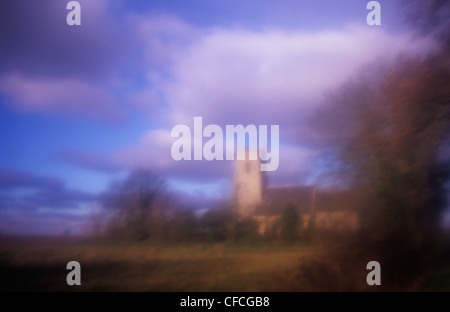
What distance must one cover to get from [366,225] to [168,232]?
3.00 meters

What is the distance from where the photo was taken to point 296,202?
19.8ft

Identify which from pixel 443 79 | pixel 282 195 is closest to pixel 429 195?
pixel 443 79

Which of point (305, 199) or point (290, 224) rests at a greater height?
point (305, 199)

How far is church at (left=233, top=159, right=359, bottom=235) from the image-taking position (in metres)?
6.02

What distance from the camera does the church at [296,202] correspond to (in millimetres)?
6023

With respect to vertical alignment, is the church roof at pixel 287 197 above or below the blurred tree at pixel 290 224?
above

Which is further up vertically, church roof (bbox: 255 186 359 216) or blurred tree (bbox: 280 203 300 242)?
church roof (bbox: 255 186 359 216)

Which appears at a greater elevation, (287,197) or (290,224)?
(287,197)

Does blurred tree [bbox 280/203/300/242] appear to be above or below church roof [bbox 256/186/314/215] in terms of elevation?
below

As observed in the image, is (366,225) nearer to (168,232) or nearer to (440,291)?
(440,291)

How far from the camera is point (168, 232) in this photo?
608 cm

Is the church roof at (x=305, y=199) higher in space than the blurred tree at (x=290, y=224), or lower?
higher
